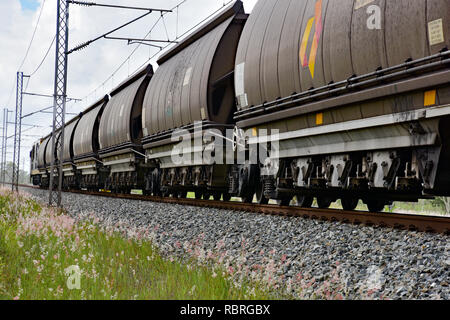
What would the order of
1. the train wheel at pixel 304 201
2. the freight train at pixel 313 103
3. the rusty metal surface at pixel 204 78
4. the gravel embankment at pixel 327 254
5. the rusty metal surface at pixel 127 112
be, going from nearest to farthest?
the gravel embankment at pixel 327 254, the freight train at pixel 313 103, the train wheel at pixel 304 201, the rusty metal surface at pixel 204 78, the rusty metal surface at pixel 127 112

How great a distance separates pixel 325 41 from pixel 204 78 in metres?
4.85

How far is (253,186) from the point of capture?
1167cm

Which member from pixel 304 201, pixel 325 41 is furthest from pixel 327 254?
pixel 304 201

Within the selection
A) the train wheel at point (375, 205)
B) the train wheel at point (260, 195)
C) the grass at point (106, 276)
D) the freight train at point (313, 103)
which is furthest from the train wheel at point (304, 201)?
the grass at point (106, 276)

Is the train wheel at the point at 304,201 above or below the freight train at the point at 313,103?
below

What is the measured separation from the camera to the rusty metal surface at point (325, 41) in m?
5.91

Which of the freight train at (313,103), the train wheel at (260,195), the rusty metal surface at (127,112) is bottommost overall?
the train wheel at (260,195)

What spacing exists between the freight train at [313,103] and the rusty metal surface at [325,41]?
0.06ft

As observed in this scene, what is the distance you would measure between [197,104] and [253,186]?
2610mm

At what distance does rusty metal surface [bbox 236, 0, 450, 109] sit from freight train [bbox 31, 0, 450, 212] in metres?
0.02

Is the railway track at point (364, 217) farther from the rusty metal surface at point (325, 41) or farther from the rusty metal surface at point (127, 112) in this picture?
the rusty metal surface at point (127, 112)

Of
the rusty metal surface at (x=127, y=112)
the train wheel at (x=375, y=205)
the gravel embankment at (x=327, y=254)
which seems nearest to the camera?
the gravel embankment at (x=327, y=254)

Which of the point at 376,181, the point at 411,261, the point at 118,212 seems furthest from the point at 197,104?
the point at 411,261
